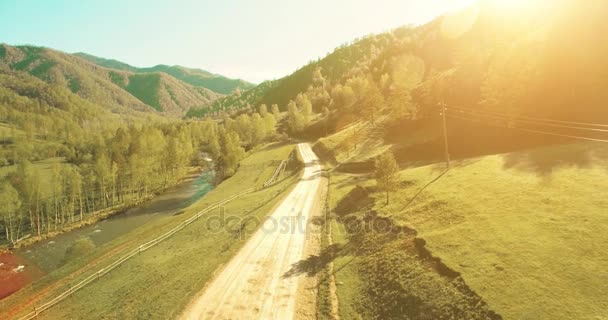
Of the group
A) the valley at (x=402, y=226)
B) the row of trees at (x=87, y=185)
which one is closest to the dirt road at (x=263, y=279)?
the valley at (x=402, y=226)

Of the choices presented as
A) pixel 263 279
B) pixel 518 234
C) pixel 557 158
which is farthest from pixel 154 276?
pixel 557 158

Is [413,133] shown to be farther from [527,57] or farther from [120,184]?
[120,184]

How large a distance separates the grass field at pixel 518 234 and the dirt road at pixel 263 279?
450 centimetres

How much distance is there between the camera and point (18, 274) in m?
57.2

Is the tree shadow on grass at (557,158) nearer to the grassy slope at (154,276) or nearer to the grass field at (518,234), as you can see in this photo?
the grass field at (518,234)

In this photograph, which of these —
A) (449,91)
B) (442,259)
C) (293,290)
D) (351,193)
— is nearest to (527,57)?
(449,91)

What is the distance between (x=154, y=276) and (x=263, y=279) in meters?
12.1

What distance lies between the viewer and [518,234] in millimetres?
23547

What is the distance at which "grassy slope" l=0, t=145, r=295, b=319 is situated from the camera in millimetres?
26969

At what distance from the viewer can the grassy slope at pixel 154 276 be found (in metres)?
27.0

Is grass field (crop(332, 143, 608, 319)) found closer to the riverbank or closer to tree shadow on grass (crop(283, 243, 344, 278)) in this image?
tree shadow on grass (crop(283, 243, 344, 278))

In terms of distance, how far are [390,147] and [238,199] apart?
3463 centimetres

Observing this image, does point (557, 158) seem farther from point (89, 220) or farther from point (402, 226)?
point (89, 220)

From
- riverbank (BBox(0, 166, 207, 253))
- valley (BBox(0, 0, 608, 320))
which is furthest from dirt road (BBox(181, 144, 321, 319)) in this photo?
riverbank (BBox(0, 166, 207, 253))
